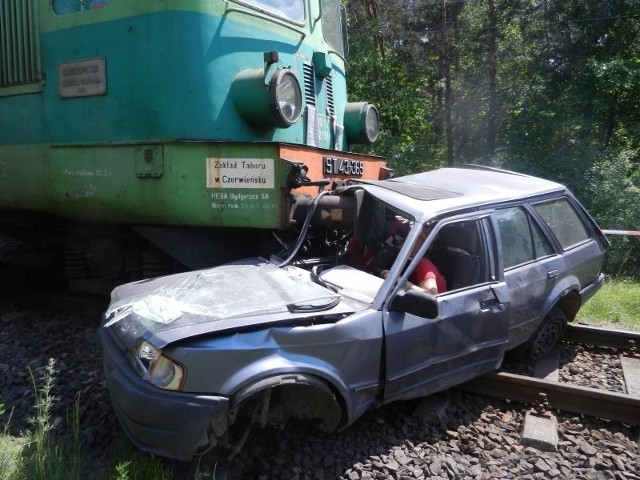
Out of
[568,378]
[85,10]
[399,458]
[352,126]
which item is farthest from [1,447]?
[352,126]

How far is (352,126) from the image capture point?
6266mm

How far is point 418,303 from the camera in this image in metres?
3.04

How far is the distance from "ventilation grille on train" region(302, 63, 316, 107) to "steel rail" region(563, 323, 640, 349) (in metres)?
3.16

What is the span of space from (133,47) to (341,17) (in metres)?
3.10

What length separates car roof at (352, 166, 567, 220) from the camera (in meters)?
3.62

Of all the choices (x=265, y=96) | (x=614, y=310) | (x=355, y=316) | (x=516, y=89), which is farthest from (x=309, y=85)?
(x=516, y=89)

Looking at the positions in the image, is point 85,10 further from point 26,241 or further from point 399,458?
point 399,458

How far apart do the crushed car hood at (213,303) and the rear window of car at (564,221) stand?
216 centimetres

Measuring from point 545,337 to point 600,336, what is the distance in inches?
26.6

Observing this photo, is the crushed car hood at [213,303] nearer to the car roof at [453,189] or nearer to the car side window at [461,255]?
the car roof at [453,189]

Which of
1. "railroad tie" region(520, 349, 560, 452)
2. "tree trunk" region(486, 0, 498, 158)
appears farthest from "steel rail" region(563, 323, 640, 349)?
"tree trunk" region(486, 0, 498, 158)

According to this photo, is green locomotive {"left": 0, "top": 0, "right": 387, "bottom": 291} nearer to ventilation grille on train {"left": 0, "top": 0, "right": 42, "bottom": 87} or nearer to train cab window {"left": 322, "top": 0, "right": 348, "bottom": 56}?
ventilation grille on train {"left": 0, "top": 0, "right": 42, "bottom": 87}

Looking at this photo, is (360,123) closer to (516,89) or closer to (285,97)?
(285,97)

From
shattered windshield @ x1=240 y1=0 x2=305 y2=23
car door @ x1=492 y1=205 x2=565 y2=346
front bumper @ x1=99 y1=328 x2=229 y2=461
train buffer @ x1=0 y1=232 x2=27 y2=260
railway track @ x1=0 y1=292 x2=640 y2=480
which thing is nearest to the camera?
front bumper @ x1=99 y1=328 x2=229 y2=461
